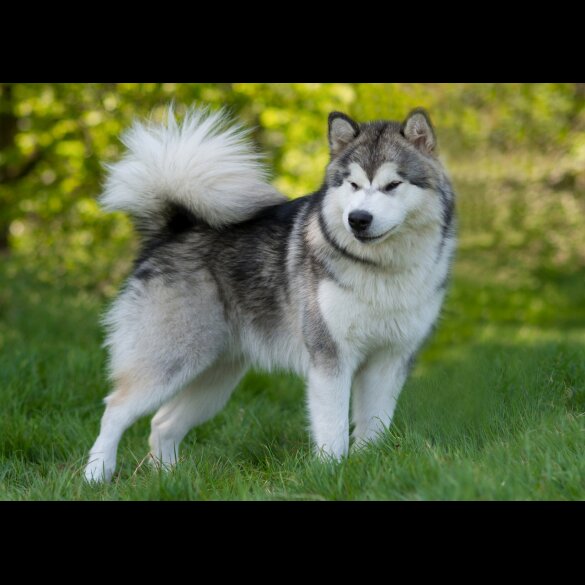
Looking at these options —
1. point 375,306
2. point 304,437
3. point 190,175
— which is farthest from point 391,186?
point 304,437

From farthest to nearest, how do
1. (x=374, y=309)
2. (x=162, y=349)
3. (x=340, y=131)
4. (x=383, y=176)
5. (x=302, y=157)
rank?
(x=302, y=157), (x=162, y=349), (x=340, y=131), (x=374, y=309), (x=383, y=176)

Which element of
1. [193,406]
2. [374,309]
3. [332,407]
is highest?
[374,309]

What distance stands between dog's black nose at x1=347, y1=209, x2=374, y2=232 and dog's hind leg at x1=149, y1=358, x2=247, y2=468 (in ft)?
4.56

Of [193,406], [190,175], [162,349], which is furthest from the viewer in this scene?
[193,406]

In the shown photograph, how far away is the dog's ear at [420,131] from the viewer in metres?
3.88

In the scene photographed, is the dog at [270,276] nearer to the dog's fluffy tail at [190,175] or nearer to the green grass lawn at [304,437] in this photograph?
the dog's fluffy tail at [190,175]

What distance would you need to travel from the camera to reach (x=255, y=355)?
177 inches

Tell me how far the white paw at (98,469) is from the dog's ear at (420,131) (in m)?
2.29

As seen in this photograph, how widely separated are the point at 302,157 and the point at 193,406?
4.51 m

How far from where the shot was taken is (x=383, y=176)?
3.72 m

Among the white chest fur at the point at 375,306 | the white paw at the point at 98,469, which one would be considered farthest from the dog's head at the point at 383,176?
the white paw at the point at 98,469

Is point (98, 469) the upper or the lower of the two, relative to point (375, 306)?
lower

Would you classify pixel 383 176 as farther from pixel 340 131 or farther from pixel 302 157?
pixel 302 157

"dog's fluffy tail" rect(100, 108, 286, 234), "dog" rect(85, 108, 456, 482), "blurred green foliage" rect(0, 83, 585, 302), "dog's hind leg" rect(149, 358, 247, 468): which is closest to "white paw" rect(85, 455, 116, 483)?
"dog" rect(85, 108, 456, 482)
